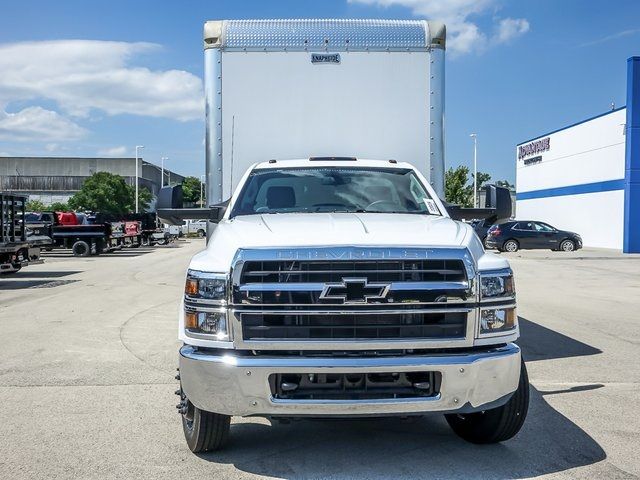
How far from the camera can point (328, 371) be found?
3.70 m

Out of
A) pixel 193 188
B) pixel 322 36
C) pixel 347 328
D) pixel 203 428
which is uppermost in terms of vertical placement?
pixel 193 188

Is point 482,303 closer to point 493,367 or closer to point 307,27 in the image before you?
point 493,367

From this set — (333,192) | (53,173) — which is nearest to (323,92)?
(333,192)

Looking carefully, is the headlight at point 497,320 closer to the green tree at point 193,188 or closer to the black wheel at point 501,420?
the black wheel at point 501,420

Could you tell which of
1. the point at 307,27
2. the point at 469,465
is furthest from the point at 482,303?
the point at 307,27

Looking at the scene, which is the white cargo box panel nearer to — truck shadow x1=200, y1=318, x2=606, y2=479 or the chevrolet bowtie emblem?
truck shadow x1=200, y1=318, x2=606, y2=479

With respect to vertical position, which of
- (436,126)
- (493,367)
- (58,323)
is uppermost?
(436,126)

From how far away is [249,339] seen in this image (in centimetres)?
380

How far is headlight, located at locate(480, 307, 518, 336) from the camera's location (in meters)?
3.91

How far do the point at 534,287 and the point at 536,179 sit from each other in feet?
99.1

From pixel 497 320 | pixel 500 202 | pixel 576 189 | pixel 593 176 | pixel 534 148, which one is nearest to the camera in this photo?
pixel 497 320

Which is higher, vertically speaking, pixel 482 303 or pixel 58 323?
pixel 482 303

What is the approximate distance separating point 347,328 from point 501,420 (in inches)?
49.6

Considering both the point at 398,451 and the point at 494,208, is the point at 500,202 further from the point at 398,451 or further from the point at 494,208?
the point at 398,451
